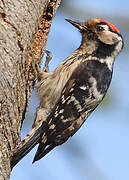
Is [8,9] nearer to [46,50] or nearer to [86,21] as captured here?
[46,50]

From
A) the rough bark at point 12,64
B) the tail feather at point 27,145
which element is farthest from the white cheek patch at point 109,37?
the tail feather at point 27,145

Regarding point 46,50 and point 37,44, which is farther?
point 46,50

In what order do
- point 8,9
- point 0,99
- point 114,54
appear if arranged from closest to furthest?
point 0,99, point 8,9, point 114,54

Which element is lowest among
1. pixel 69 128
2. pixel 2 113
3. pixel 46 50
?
pixel 69 128

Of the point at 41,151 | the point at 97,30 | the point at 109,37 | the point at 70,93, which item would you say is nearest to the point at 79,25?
the point at 97,30

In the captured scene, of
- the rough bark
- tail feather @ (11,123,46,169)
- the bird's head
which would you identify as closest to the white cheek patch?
the bird's head

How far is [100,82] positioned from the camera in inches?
150

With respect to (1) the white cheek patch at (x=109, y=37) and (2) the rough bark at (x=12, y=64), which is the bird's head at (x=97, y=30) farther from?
(2) the rough bark at (x=12, y=64)

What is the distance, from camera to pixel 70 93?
3.65m

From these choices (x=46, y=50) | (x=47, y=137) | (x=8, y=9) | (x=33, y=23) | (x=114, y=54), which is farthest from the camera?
(x=114, y=54)

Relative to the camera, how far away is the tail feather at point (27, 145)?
10.0 ft

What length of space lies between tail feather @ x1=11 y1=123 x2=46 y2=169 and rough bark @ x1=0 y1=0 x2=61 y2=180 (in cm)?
8

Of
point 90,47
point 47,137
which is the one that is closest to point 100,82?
point 90,47

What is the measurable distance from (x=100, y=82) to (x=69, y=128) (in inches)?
19.8
